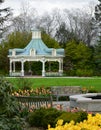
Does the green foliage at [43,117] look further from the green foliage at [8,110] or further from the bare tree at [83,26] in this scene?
the bare tree at [83,26]

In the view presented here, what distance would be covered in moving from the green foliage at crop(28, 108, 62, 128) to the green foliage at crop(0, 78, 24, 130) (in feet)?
11.6

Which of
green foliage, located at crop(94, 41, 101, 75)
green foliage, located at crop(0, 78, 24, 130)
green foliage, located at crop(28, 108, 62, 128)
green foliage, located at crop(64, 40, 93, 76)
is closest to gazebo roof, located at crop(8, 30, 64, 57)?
green foliage, located at crop(64, 40, 93, 76)

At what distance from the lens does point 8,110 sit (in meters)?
8.42

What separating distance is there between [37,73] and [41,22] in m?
24.3

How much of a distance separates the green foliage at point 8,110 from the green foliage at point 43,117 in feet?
11.6

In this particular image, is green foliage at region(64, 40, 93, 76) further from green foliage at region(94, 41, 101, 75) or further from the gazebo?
the gazebo

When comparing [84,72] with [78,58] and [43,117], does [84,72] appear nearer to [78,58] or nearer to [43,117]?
[78,58]

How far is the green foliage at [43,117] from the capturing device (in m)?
12.2

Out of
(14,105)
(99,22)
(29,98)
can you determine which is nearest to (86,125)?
(14,105)

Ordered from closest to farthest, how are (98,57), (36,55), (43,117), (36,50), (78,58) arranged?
(43,117) < (98,57) < (36,55) < (36,50) < (78,58)

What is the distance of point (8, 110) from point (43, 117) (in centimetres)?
413

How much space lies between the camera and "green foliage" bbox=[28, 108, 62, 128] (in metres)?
12.2

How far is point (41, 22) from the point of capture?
85.9 metres

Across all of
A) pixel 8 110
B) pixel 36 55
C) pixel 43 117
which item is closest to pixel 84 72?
pixel 36 55
